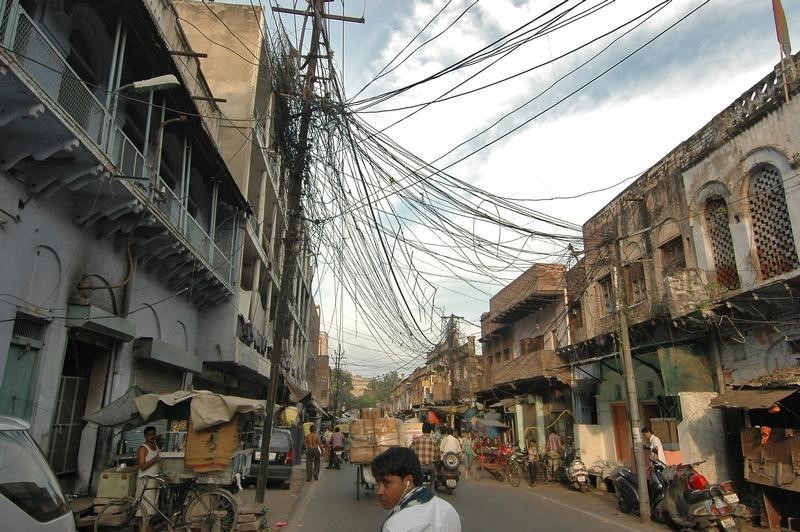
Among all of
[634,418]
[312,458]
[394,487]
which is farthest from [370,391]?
[394,487]

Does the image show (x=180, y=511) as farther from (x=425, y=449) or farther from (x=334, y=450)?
(x=334, y=450)

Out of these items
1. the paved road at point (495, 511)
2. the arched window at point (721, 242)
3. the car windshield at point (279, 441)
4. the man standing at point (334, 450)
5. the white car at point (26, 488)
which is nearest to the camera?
the white car at point (26, 488)

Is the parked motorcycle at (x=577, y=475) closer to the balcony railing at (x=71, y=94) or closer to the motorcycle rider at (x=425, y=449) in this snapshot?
the motorcycle rider at (x=425, y=449)

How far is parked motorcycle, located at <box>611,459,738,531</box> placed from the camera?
28.6ft

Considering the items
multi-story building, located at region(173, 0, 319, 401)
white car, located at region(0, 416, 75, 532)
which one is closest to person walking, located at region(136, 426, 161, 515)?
white car, located at region(0, 416, 75, 532)

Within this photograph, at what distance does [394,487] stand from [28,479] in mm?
2716

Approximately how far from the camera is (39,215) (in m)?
8.52

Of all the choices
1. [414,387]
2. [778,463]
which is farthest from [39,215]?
[414,387]

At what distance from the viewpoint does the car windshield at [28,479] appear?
3.52 m

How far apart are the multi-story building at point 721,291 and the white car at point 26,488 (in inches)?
412

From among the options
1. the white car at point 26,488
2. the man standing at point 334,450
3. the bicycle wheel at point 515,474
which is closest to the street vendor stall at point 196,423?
the white car at point 26,488

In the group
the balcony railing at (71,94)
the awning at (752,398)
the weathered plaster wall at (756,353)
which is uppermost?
the balcony railing at (71,94)

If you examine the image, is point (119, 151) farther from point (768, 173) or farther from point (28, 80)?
point (768, 173)

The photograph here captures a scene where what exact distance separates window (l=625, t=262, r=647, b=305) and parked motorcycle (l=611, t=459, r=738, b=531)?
683 cm
